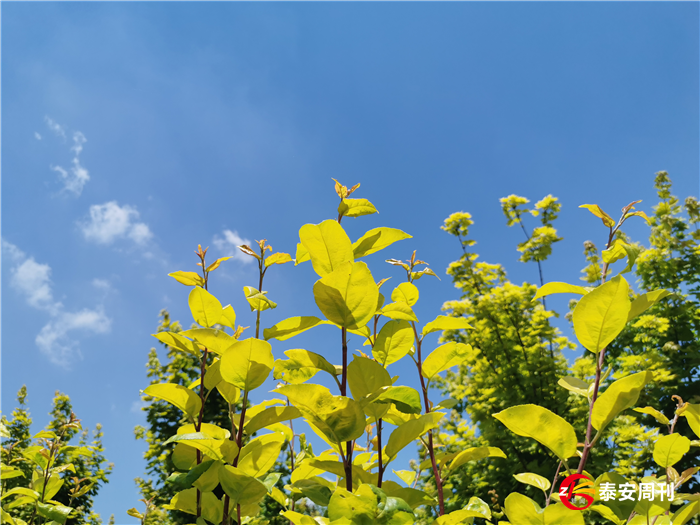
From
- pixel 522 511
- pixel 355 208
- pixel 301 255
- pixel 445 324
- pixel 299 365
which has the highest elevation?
pixel 355 208

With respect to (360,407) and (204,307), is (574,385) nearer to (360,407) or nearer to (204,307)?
(360,407)

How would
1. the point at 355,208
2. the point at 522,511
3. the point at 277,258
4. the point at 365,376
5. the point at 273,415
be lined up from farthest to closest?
the point at 277,258 → the point at 355,208 → the point at 273,415 → the point at 365,376 → the point at 522,511

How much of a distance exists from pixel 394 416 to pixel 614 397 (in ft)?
1.71

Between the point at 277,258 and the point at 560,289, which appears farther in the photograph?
the point at 277,258

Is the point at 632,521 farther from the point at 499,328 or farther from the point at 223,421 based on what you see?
the point at 223,421

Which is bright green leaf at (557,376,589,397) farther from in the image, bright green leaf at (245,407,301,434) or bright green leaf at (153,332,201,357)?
bright green leaf at (153,332,201,357)

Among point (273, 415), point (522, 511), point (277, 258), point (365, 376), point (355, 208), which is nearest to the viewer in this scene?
point (522, 511)

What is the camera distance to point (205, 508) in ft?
3.21

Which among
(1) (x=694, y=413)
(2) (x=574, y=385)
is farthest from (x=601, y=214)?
(1) (x=694, y=413)

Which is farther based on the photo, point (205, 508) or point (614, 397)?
point (205, 508)

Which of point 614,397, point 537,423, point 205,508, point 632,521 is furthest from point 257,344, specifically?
point 632,521

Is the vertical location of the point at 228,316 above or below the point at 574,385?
above

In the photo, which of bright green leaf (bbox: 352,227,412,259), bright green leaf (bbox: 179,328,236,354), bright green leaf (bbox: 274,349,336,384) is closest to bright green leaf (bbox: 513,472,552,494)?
bright green leaf (bbox: 274,349,336,384)

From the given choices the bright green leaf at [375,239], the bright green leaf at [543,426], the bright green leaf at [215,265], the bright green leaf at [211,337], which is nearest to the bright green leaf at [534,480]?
the bright green leaf at [543,426]
